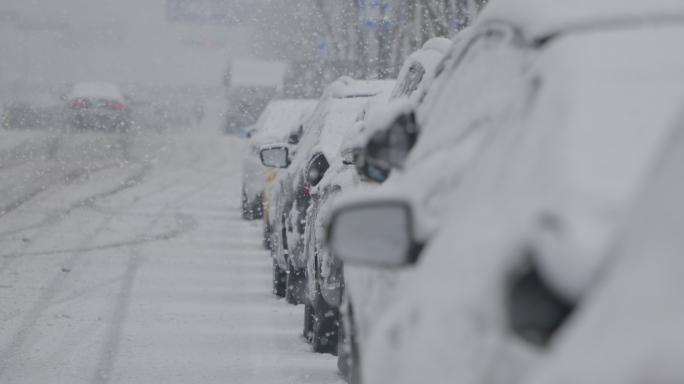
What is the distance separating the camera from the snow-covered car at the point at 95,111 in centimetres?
3547

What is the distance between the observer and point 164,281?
9336 mm

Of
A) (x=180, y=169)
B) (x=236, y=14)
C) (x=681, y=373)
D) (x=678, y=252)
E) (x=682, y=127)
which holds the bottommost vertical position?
(x=180, y=169)

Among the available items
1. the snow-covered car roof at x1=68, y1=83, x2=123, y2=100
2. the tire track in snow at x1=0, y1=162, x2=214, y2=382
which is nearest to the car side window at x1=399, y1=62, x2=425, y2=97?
the tire track in snow at x1=0, y1=162, x2=214, y2=382

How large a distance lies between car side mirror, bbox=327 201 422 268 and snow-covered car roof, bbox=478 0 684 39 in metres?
0.53

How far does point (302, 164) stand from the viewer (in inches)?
299

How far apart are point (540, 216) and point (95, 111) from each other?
115 ft

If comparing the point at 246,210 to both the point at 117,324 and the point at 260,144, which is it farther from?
the point at 117,324

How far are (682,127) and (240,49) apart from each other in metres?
58.0

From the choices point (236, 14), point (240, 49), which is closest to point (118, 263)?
point (236, 14)

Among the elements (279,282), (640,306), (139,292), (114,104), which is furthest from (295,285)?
(114,104)

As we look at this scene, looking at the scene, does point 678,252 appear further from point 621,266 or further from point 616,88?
point 616,88

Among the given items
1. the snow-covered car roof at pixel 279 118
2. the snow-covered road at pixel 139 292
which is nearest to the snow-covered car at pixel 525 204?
the snow-covered road at pixel 139 292

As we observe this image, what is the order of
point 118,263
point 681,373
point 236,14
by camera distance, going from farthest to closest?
1. point 236,14
2. point 118,263
3. point 681,373

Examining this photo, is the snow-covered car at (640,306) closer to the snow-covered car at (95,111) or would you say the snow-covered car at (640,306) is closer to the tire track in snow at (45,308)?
the tire track in snow at (45,308)
